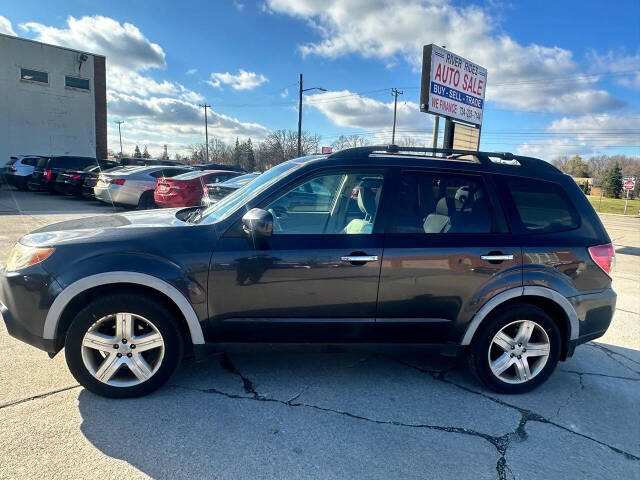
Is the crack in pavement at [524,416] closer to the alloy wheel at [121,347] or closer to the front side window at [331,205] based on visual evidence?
the front side window at [331,205]

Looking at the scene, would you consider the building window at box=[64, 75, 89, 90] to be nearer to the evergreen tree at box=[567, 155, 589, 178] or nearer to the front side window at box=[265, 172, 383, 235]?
the front side window at box=[265, 172, 383, 235]

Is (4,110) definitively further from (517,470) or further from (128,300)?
(517,470)

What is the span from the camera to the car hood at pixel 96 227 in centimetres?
287

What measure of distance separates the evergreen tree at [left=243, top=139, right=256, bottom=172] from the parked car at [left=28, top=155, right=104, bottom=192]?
59.9 meters

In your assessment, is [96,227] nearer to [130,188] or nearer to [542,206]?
[542,206]

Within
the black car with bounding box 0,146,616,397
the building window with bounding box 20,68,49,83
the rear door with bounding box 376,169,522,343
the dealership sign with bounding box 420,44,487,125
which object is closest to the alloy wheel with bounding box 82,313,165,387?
the black car with bounding box 0,146,616,397

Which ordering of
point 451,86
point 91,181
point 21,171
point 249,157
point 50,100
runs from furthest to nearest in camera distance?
point 249,157 → point 50,100 → point 21,171 → point 91,181 → point 451,86

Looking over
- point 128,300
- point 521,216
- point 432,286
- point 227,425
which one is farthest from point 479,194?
point 128,300

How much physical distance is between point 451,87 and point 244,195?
8389 millimetres

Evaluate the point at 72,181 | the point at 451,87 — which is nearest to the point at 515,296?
the point at 451,87

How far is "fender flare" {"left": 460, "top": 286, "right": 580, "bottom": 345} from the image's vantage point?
10.3 feet

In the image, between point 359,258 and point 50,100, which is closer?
point 359,258

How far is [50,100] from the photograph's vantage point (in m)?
28.8

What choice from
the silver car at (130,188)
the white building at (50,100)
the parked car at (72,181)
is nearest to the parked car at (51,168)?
the parked car at (72,181)
